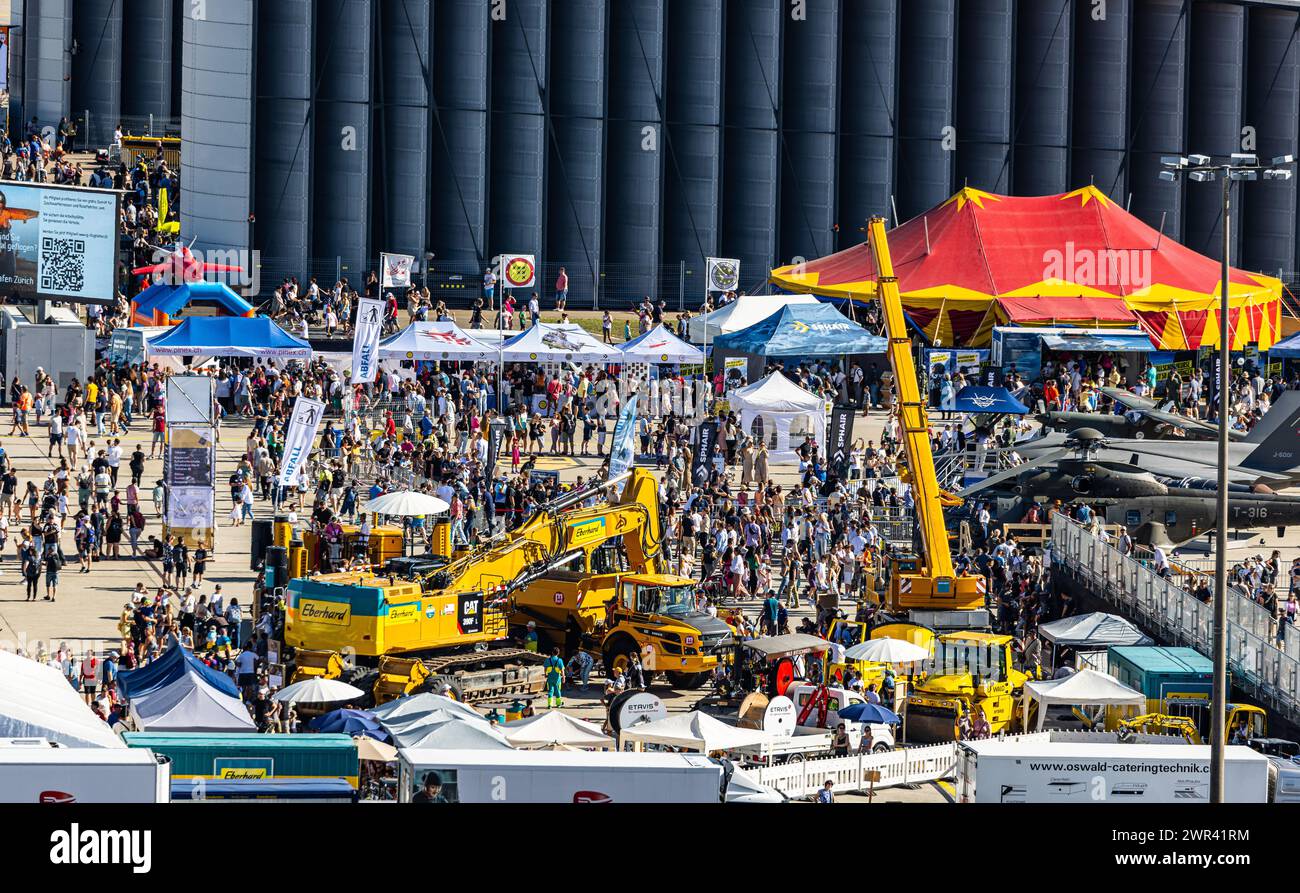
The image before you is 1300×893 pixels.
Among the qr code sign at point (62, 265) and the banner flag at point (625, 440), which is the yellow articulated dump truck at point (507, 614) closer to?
the banner flag at point (625, 440)

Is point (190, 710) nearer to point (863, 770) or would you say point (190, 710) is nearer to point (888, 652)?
point (863, 770)

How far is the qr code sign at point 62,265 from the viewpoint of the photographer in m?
55.2

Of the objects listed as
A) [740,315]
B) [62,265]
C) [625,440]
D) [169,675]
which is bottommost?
[169,675]

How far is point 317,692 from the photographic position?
91.0ft

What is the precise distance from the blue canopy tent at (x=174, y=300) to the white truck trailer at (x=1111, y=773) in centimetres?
3852

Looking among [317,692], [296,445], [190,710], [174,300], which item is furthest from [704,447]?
[190,710]

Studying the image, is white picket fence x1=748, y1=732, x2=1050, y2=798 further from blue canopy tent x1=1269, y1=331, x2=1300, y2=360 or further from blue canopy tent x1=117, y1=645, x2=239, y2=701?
blue canopy tent x1=1269, y1=331, x2=1300, y2=360

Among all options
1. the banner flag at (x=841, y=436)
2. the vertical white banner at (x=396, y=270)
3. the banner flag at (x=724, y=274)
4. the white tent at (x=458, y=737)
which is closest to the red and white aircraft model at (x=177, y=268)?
the vertical white banner at (x=396, y=270)

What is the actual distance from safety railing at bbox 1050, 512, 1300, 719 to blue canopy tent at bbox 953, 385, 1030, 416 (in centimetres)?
899

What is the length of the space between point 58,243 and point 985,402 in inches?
1006

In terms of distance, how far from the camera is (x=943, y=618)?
1375 inches

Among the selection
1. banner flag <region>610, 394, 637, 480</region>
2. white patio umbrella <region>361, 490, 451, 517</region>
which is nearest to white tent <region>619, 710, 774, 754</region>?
white patio umbrella <region>361, 490, 451, 517</region>

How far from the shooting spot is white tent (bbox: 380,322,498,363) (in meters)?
53.4

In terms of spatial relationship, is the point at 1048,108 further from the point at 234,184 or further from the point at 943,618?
the point at 943,618
